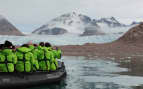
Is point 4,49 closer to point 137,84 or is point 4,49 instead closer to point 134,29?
point 137,84

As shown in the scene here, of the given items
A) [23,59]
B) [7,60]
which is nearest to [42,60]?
[23,59]

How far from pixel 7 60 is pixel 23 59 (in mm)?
860

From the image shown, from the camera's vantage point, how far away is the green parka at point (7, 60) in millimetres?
14598

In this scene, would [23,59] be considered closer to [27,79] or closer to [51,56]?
[27,79]

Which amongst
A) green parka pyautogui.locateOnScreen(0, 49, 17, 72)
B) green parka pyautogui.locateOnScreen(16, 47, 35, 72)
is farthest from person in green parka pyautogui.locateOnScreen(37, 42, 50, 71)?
green parka pyautogui.locateOnScreen(0, 49, 17, 72)

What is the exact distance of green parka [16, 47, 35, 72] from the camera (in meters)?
15.2

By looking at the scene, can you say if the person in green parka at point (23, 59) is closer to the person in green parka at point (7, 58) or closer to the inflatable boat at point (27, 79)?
the inflatable boat at point (27, 79)

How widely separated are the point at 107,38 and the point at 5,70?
486 ft

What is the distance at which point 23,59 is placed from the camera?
1525 centimetres

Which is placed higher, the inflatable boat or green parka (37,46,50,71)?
green parka (37,46,50,71)

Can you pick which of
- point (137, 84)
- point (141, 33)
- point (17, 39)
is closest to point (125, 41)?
point (141, 33)

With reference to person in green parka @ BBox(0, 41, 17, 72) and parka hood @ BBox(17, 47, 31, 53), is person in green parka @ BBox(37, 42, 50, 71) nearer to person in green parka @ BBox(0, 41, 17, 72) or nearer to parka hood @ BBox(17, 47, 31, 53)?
parka hood @ BBox(17, 47, 31, 53)

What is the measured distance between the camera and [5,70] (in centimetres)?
1472

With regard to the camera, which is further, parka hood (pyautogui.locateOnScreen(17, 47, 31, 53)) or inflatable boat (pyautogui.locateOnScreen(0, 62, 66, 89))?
parka hood (pyautogui.locateOnScreen(17, 47, 31, 53))
